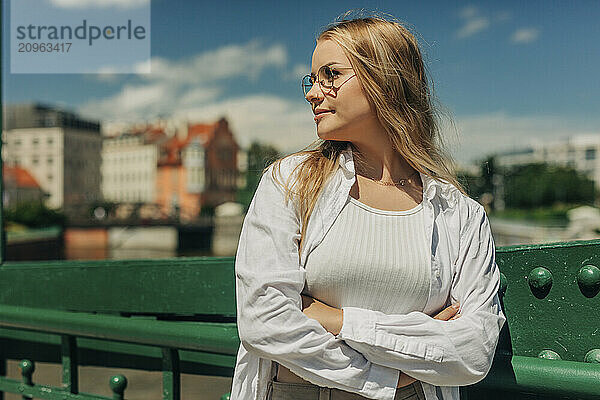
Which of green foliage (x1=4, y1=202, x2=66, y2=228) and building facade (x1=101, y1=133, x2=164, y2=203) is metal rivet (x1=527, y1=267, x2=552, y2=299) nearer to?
green foliage (x1=4, y1=202, x2=66, y2=228)

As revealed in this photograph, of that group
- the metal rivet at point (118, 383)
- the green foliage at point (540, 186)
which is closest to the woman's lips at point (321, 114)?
the metal rivet at point (118, 383)

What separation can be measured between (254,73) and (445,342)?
92.0 feet

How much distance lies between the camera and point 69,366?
3.56 ft

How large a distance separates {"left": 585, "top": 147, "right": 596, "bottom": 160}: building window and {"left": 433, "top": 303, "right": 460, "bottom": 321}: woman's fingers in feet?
77.0

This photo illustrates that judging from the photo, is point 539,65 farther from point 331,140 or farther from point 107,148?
point 331,140

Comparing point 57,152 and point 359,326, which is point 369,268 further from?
point 57,152

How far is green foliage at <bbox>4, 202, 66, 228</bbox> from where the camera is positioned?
47.4 feet

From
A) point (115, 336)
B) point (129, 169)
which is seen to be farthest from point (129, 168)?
point (115, 336)

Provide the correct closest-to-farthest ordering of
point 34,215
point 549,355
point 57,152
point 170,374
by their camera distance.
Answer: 1. point 549,355
2. point 170,374
3. point 34,215
4. point 57,152

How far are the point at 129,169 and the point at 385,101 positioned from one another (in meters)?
24.5

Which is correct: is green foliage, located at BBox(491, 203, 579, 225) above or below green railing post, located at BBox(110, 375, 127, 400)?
below

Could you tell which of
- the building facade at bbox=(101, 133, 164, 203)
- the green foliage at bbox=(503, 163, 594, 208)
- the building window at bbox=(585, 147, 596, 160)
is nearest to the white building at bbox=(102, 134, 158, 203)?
the building facade at bbox=(101, 133, 164, 203)

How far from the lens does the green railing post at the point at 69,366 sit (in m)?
1.08

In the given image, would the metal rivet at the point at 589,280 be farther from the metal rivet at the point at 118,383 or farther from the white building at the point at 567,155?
the white building at the point at 567,155
